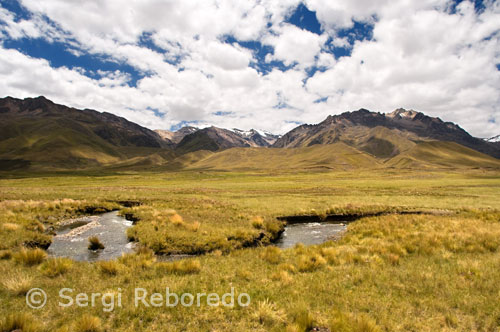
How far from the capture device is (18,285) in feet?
30.0

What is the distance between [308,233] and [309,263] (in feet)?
35.9

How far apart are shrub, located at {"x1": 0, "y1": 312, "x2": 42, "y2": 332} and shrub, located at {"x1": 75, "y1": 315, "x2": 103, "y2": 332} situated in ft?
3.36

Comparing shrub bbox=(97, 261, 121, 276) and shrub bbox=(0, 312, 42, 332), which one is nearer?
shrub bbox=(0, 312, 42, 332)

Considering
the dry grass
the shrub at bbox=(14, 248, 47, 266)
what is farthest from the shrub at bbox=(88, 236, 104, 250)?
the dry grass

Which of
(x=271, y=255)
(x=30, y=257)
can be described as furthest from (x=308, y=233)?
(x=30, y=257)

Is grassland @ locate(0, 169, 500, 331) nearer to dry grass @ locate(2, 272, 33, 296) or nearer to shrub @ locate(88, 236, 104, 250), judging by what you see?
dry grass @ locate(2, 272, 33, 296)

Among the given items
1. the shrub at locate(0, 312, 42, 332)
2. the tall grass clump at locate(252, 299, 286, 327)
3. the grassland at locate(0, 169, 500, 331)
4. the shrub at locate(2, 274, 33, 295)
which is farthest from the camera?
the shrub at locate(2, 274, 33, 295)

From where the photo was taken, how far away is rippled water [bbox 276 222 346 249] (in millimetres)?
20341

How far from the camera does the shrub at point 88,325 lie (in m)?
6.98

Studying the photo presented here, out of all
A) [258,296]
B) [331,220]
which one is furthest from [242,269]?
[331,220]

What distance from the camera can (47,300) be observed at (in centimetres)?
877

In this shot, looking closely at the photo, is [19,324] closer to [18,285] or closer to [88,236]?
[18,285]

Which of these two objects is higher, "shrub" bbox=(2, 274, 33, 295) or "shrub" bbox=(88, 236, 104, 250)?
"shrub" bbox=(2, 274, 33, 295)

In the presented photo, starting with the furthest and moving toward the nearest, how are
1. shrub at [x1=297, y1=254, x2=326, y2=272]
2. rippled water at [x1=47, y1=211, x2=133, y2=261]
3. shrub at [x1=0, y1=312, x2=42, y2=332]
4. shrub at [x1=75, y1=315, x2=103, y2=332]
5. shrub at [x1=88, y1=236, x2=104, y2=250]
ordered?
shrub at [x1=88, y1=236, x2=104, y2=250] → rippled water at [x1=47, y1=211, x2=133, y2=261] → shrub at [x1=297, y1=254, x2=326, y2=272] → shrub at [x1=75, y1=315, x2=103, y2=332] → shrub at [x1=0, y1=312, x2=42, y2=332]
